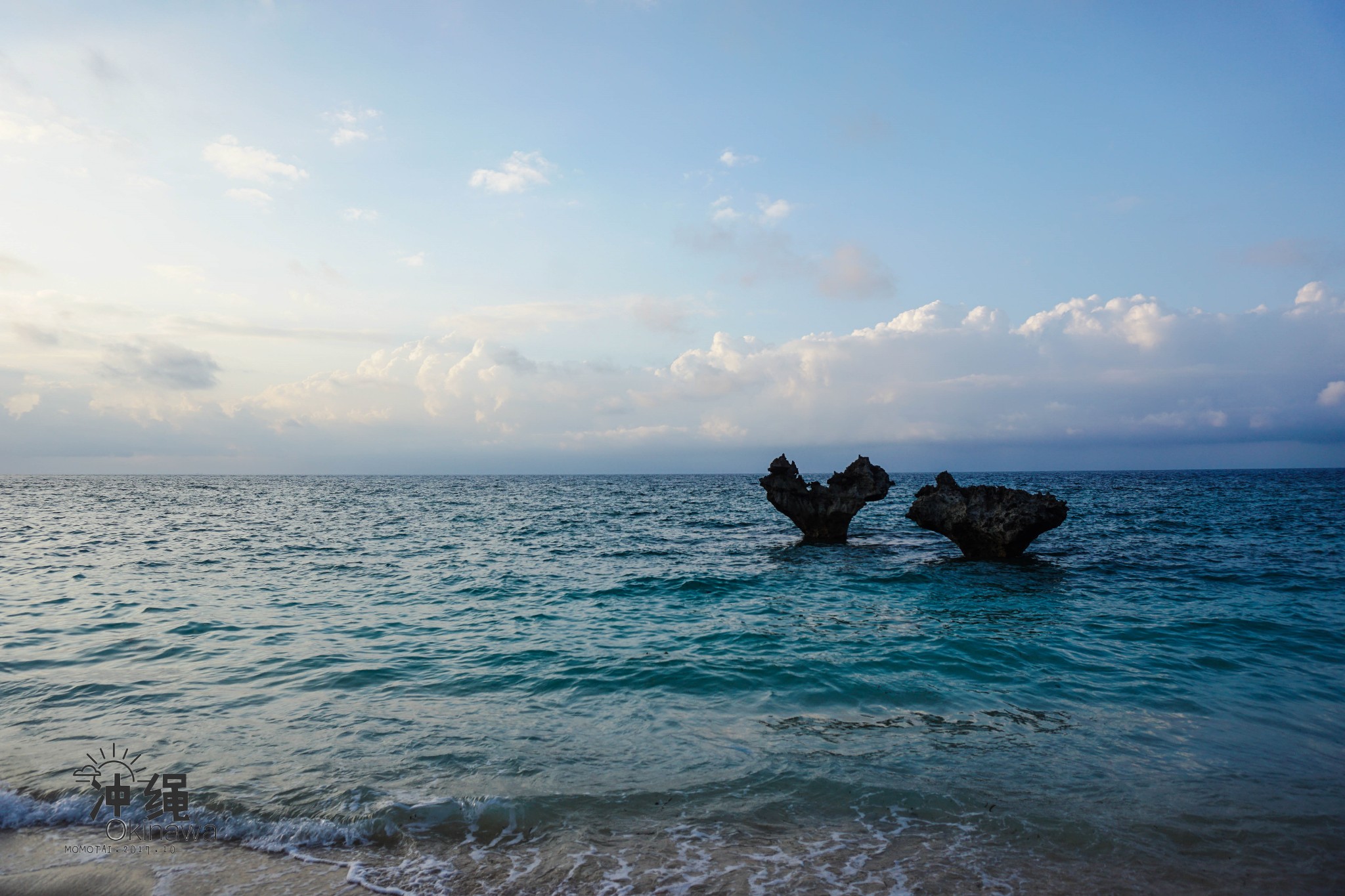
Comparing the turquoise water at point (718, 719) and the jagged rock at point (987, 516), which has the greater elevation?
the jagged rock at point (987, 516)

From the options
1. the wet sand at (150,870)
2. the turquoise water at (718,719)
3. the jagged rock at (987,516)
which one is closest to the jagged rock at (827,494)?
the jagged rock at (987,516)

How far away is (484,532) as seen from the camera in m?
38.5

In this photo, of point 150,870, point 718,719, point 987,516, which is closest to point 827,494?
point 987,516

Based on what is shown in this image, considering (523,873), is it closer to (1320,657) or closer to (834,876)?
(834,876)

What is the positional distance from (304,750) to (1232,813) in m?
11.0

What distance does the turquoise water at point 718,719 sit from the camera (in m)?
6.31

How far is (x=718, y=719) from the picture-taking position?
9.72 metres

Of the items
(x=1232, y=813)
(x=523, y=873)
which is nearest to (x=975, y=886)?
(x=1232, y=813)

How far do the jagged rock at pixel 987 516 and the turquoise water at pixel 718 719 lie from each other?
2350 millimetres

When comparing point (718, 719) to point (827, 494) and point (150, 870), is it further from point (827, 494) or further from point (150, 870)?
point (827, 494)

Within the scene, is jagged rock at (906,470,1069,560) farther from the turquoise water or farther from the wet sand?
the wet sand

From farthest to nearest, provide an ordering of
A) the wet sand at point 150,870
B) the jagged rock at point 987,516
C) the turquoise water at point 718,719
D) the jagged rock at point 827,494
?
the jagged rock at point 827,494 → the jagged rock at point 987,516 → the turquoise water at point 718,719 → the wet sand at point 150,870

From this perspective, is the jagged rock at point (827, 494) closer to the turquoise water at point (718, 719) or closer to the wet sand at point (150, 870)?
the turquoise water at point (718, 719)

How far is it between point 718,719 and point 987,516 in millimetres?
19912
